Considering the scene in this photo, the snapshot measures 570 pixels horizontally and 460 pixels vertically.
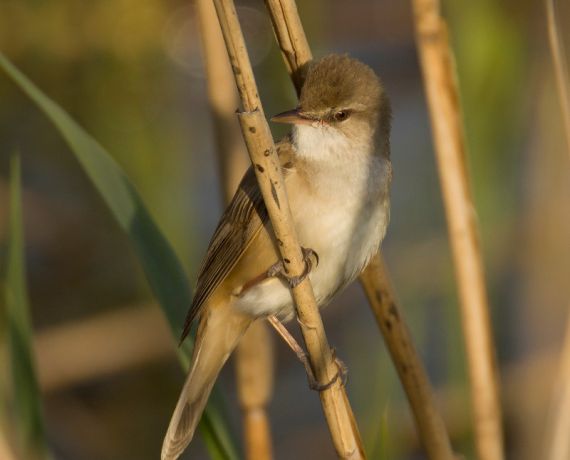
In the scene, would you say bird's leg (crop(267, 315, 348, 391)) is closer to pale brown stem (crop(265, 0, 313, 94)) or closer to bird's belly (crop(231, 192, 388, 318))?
bird's belly (crop(231, 192, 388, 318))

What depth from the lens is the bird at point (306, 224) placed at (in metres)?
2.43

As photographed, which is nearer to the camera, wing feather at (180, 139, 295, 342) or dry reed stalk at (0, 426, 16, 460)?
dry reed stalk at (0, 426, 16, 460)

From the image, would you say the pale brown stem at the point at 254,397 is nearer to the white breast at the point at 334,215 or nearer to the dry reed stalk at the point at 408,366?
the white breast at the point at 334,215

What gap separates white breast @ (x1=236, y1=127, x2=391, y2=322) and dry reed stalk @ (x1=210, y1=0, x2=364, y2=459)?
367 millimetres

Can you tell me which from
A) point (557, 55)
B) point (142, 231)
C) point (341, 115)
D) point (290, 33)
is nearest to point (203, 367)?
point (142, 231)

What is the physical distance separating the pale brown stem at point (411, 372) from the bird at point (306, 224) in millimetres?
137

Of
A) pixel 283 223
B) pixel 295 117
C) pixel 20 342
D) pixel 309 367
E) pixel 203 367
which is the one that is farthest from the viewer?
pixel 203 367

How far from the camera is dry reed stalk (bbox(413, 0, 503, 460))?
227cm

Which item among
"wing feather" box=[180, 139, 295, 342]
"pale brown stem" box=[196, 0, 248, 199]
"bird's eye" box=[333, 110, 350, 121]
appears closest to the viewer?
"pale brown stem" box=[196, 0, 248, 199]

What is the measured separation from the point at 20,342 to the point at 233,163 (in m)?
0.67

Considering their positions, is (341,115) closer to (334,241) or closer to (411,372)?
(334,241)

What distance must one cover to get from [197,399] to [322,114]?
30.1 inches

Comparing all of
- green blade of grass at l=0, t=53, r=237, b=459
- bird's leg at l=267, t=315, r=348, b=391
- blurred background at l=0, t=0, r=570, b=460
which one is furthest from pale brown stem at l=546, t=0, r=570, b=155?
blurred background at l=0, t=0, r=570, b=460

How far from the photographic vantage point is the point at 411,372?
2238 mm
